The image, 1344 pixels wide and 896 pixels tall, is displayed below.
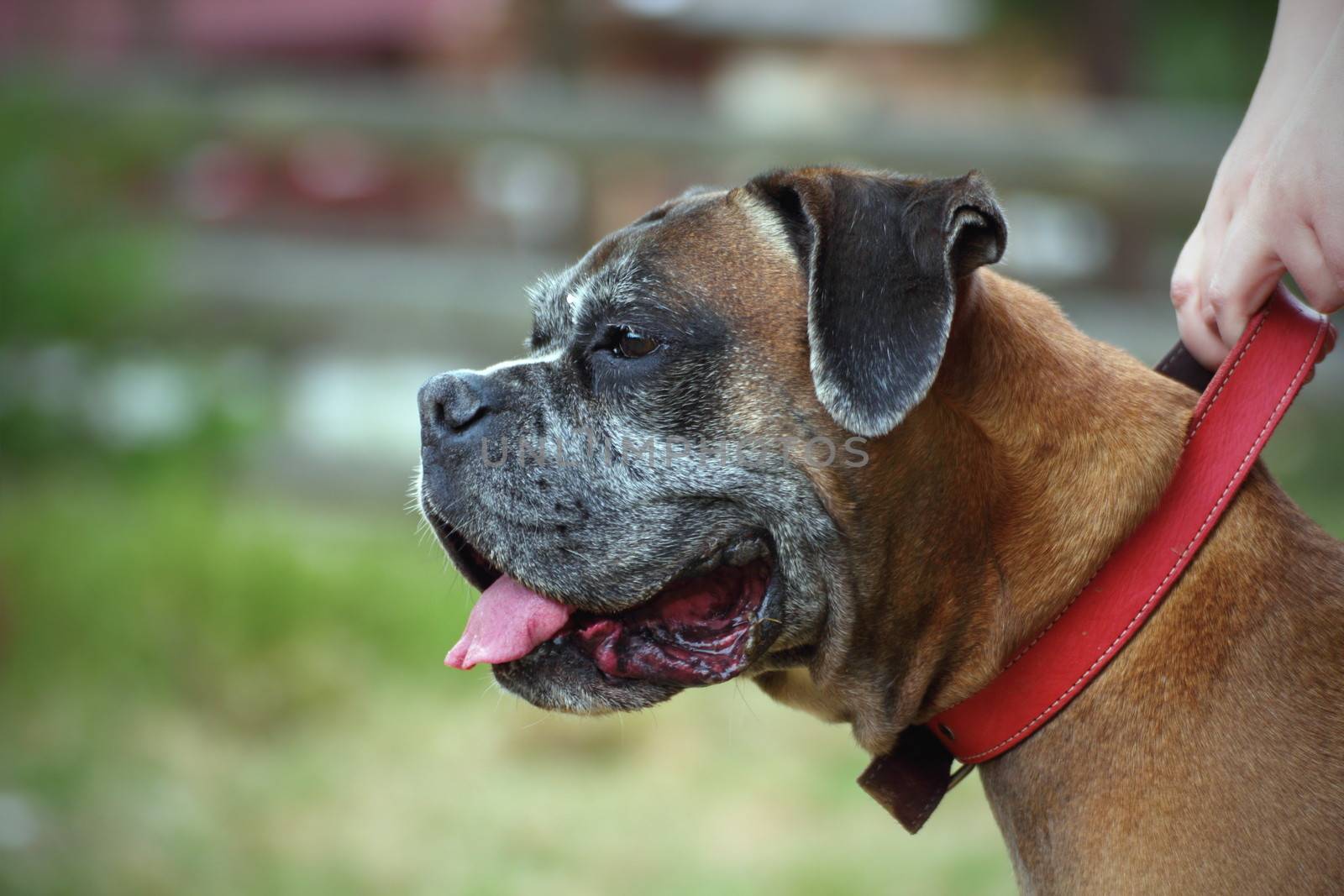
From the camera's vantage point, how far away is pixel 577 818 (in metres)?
4.98

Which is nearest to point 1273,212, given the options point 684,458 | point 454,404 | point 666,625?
point 684,458

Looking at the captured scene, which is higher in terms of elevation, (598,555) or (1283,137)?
(1283,137)

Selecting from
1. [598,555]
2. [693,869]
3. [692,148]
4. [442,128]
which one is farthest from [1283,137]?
[442,128]

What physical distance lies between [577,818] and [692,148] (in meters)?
4.60

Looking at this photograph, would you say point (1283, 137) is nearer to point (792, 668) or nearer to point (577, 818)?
point (792, 668)

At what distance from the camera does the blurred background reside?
15.6ft

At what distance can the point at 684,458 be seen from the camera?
2.49 m

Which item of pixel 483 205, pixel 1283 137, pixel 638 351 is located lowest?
pixel 483 205

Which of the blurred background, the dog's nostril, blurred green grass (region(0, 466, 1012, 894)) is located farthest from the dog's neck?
blurred green grass (region(0, 466, 1012, 894))

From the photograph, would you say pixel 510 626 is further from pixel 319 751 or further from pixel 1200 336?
pixel 319 751

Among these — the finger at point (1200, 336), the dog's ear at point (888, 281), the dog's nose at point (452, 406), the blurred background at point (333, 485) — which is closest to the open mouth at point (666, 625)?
the dog's nose at point (452, 406)

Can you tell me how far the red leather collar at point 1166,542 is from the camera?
2.23m

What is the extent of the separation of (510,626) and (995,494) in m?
1.01

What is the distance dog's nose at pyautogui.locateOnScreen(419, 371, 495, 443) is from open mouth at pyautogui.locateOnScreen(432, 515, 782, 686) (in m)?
0.19
